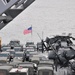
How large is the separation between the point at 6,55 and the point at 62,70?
5548 mm

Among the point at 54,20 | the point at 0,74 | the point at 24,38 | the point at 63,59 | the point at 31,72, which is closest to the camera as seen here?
the point at 0,74

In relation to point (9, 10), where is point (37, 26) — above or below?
above

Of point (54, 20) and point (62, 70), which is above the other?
point (54, 20)

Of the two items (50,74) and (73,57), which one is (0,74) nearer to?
(50,74)

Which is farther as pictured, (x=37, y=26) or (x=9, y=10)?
(x=37, y=26)

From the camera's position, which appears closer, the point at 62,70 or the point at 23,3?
→ the point at 23,3

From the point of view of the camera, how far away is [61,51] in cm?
2980

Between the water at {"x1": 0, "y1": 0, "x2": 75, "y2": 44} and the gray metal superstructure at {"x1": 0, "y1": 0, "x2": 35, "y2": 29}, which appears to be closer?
the gray metal superstructure at {"x1": 0, "y1": 0, "x2": 35, "y2": 29}

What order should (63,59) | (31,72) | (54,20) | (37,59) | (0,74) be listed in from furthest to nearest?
(54,20) < (63,59) < (37,59) < (31,72) < (0,74)

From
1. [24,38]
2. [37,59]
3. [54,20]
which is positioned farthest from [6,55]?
[54,20]

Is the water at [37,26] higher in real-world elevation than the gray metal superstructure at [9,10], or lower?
higher

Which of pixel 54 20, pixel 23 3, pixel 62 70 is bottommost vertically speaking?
pixel 62 70

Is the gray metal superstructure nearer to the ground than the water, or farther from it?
nearer to the ground

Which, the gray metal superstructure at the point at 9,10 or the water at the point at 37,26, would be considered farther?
the water at the point at 37,26
